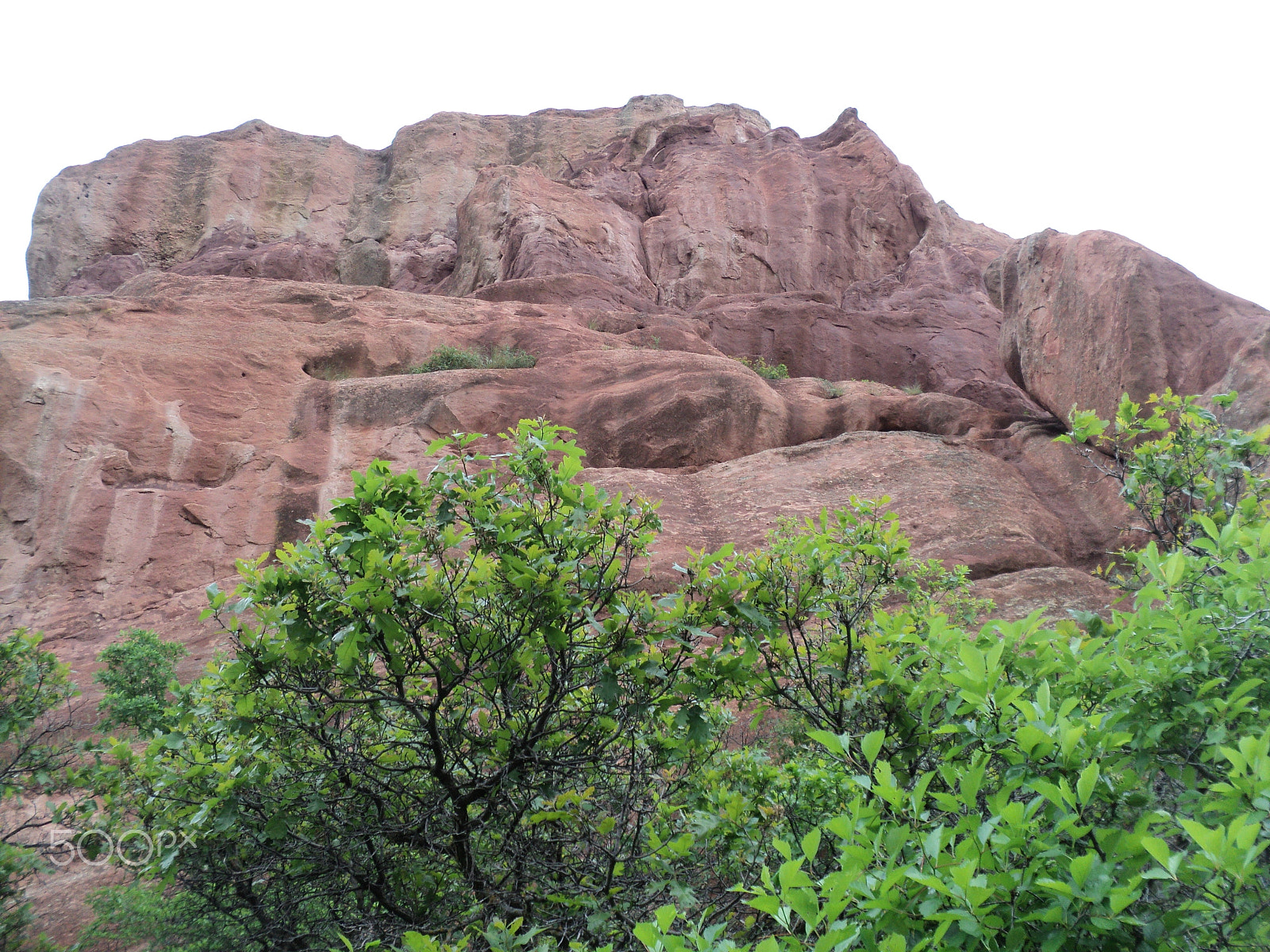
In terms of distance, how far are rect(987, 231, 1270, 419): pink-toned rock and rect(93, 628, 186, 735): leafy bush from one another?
14240 mm

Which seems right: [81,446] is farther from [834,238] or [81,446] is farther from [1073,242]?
[834,238]

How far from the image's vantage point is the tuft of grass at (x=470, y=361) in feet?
58.8

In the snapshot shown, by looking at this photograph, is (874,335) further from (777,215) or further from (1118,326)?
(1118,326)

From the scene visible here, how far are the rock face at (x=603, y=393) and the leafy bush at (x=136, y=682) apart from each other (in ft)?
6.16

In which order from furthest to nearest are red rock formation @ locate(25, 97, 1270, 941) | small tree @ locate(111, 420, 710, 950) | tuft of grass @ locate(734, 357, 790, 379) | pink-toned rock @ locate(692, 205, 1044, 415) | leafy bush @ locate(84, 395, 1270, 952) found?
1. pink-toned rock @ locate(692, 205, 1044, 415)
2. tuft of grass @ locate(734, 357, 790, 379)
3. red rock formation @ locate(25, 97, 1270, 941)
4. small tree @ locate(111, 420, 710, 950)
5. leafy bush @ locate(84, 395, 1270, 952)

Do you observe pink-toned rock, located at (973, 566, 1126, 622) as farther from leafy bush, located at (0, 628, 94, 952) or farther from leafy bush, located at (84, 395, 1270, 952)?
leafy bush, located at (0, 628, 94, 952)

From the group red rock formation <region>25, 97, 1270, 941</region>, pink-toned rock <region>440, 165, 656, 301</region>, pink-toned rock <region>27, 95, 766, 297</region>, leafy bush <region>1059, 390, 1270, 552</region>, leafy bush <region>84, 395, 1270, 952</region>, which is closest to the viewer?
leafy bush <region>84, 395, 1270, 952</region>

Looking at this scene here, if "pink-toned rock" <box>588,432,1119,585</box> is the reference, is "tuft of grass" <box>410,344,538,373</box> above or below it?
above

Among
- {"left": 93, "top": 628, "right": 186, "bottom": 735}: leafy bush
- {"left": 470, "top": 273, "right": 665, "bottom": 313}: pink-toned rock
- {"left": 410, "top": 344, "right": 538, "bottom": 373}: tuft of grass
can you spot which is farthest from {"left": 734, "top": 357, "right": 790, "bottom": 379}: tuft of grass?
{"left": 93, "top": 628, "right": 186, "bottom": 735}: leafy bush

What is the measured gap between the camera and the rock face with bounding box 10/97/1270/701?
42.5ft

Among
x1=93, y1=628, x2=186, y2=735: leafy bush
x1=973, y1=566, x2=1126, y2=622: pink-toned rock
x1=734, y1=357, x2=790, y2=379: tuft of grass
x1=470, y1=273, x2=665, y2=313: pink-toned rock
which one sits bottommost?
x1=93, y1=628, x2=186, y2=735: leafy bush

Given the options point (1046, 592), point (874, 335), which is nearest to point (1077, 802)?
point (1046, 592)

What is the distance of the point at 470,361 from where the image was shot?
18078mm

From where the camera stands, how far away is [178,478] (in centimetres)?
1497
